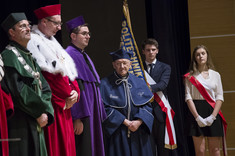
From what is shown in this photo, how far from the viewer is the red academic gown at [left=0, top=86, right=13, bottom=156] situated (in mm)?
3167

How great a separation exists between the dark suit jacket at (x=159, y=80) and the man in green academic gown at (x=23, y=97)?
1.98 meters

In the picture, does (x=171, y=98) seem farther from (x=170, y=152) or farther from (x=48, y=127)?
(x=48, y=127)

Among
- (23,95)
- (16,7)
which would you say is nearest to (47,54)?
(23,95)

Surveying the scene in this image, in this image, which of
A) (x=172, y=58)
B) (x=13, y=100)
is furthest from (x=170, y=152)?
(x=13, y=100)

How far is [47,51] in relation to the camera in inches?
150

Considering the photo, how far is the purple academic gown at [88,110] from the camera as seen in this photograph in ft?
13.6

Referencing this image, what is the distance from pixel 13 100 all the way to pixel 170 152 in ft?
9.22

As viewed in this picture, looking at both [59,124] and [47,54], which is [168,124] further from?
[47,54]

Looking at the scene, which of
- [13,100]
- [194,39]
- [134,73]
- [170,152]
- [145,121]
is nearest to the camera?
[13,100]

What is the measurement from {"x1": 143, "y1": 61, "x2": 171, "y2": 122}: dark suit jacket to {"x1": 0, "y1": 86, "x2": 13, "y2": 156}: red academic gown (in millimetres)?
2320

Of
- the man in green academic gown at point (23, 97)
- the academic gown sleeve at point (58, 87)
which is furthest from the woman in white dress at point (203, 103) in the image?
the man in green academic gown at point (23, 97)

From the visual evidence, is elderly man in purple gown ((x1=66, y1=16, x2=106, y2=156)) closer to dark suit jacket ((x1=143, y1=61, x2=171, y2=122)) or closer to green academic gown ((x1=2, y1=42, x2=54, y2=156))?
green academic gown ((x1=2, y1=42, x2=54, y2=156))

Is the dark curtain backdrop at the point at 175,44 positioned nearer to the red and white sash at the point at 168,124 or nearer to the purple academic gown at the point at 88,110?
the red and white sash at the point at 168,124

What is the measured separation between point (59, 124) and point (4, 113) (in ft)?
2.28
